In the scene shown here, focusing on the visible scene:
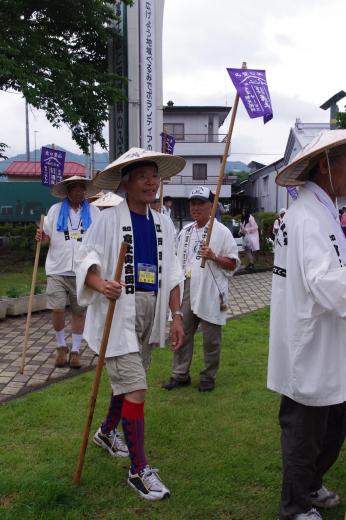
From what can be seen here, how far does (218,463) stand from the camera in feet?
11.8

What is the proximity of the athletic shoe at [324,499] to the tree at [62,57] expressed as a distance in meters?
10.7

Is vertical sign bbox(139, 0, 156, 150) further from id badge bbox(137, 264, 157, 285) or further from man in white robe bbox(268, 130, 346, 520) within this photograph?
man in white robe bbox(268, 130, 346, 520)

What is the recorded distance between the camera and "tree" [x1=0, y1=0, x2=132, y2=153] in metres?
11.9

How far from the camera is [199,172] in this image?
40750 millimetres

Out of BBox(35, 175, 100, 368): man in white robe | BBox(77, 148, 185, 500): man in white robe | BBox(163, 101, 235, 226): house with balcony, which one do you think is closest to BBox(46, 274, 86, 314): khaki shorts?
BBox(35, 175, 100, 368): man in white robe

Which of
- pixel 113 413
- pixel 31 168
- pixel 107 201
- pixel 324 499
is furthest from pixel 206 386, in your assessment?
pixel 31 168

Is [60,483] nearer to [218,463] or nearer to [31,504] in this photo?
[31,504]

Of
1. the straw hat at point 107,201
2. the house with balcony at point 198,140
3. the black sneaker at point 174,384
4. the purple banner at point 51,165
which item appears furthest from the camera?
the house with balcony at point 198,140

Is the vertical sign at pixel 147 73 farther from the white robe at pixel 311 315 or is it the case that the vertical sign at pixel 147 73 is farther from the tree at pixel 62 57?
the white robe at pixel 311 315

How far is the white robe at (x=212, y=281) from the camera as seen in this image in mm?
5004

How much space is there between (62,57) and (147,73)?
9.95 ft

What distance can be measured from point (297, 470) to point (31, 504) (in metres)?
1.58

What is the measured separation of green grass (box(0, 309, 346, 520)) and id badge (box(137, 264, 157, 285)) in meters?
1.33

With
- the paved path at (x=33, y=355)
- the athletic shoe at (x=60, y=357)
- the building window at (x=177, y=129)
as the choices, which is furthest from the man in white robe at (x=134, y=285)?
the building window at (x=177, y=129)
